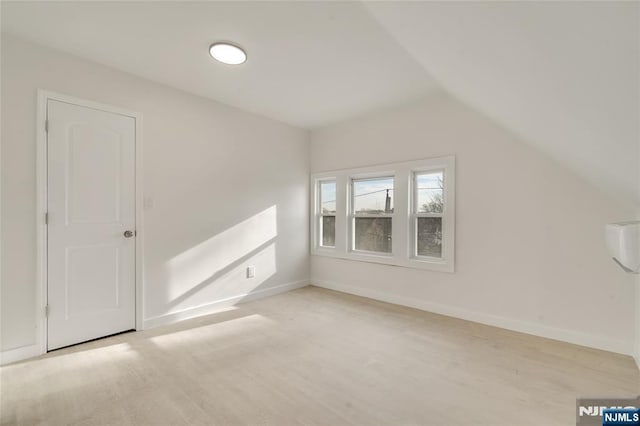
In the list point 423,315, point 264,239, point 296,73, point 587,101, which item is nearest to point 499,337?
point 423,315

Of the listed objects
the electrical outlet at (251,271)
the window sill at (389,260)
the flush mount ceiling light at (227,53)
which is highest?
the flush mount ceiling light at (227,53)

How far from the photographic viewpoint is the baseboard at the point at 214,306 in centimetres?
300

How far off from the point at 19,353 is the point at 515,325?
14.6 feet

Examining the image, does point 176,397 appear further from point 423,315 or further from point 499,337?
point 499,337

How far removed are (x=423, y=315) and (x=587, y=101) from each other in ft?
8.94

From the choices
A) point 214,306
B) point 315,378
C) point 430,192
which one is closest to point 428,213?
point 430,192

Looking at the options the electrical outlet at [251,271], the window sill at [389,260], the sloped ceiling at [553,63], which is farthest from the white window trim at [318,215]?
the sloped ceiling at [553,63]

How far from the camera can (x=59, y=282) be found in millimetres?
2457

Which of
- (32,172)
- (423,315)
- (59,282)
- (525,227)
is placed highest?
(32,172)

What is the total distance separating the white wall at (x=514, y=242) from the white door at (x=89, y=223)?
3.04 metres

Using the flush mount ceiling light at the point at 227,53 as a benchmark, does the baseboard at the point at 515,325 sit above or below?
A: below

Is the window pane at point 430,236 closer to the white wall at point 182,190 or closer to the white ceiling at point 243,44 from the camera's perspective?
the white ceiling at point 243,44

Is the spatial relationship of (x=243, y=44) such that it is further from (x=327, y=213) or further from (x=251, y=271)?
(x=327, y=213)

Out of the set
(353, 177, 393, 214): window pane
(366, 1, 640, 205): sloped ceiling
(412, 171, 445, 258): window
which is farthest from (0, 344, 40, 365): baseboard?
(412, 171, 445, 258): window
